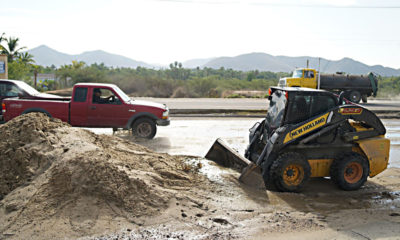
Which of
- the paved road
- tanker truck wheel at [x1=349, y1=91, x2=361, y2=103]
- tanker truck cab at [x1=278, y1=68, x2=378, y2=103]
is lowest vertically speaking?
the paved road

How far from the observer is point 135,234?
17.3 ft

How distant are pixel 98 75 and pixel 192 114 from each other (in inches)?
1032

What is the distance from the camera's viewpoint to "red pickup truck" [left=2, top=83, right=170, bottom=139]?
38.9ft

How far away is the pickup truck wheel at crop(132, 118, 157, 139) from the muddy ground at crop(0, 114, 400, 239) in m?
4.89

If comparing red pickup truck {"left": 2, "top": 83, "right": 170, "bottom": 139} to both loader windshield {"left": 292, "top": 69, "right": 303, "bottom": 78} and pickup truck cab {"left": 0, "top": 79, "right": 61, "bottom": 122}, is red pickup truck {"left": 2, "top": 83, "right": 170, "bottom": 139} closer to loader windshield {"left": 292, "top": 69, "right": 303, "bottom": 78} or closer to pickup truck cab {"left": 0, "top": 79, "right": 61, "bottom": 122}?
pickup truck cab {"left": 0, "top": 79, "right": 61, "bottom": 122}

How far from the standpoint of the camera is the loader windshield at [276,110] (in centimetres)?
762

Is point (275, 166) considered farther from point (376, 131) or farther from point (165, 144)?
point (165, 144)

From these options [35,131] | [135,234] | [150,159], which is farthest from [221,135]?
[135,234]

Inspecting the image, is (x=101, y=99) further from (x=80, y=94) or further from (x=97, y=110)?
(x=80, y=94)

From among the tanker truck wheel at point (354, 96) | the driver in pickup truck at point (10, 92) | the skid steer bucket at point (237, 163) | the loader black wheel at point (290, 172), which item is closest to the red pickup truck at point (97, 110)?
the driver in pickup truck at point (10, 92)

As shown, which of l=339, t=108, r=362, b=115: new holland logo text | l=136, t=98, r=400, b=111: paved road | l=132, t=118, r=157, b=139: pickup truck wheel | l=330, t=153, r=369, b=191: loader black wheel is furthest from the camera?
l=136, t=98, r=400, b=111: paved road

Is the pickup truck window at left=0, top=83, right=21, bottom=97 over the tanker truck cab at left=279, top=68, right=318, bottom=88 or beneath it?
beneath

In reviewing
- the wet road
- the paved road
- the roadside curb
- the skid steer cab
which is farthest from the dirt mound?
Result: the paved road

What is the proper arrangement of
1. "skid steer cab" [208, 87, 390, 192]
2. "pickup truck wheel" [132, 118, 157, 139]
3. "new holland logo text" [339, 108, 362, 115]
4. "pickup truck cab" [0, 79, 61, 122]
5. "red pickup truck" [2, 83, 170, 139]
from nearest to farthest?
"skid steer cab" [208, 87, 390, 192] → "new holland logo text" [339, 108, 362, 115] → "red pickup truck" [2, 83, 170, 139] → "pickup truck wheel" [132, 118, 157, 139] → "pickup truck cab" [0, 79, 61, 122]
